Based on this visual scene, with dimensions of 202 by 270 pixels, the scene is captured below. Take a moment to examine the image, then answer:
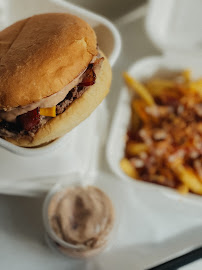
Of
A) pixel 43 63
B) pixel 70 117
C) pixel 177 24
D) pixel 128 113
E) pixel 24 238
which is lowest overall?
pixel 24 238

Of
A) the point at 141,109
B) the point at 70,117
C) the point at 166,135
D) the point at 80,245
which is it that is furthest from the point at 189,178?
the point at 70,117

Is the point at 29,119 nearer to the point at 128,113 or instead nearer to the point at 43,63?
the point at 43,63

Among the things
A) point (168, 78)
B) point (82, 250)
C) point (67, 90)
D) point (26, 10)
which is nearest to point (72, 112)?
point (67, 90)

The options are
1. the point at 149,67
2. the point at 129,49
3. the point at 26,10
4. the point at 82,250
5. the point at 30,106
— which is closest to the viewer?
the point at 30,106

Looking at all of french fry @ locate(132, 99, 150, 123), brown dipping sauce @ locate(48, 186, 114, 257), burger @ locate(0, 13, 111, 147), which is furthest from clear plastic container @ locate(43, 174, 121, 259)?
burger @ locate(0, 13, 111, 147)

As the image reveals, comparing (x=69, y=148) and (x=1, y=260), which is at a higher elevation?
(x=69, y=148)

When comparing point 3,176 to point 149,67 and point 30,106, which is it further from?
point 149,67

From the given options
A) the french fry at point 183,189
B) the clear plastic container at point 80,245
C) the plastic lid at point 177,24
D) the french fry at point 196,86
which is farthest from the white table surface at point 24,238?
the plastic lid at point 177,24

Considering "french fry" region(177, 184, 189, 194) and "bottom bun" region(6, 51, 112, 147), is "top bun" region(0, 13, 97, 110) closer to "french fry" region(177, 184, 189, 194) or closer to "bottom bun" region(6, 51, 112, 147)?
"bottom bun" region(6, 51, 112, 147)
